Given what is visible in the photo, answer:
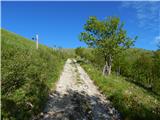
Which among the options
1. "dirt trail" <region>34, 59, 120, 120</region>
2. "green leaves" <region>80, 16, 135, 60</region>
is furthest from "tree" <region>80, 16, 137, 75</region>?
"dirt trail" <region>34, 59, 120, 120</region>

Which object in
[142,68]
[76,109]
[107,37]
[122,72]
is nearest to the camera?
[76,109]

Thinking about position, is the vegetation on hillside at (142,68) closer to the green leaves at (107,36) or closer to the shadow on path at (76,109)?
the green leaves at (107,36)

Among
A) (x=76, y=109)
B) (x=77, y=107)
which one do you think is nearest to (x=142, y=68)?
(x=77, y=107)

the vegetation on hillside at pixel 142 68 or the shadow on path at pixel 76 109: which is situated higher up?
the vegetation on hillside at pixel 142 68

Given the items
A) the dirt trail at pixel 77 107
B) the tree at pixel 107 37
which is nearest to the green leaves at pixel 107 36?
the tree at pixel 107 37

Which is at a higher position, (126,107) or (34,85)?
(34,85)

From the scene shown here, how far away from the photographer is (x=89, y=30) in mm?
42094

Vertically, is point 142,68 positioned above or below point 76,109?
above

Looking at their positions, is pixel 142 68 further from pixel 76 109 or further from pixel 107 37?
pixel 76 109

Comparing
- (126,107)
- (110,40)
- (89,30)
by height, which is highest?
(89,30)

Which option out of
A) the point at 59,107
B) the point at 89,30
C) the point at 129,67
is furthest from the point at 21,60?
the point at 129,67

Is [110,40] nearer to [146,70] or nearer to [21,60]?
[21,60]

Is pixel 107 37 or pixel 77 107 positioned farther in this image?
pixel 107 37

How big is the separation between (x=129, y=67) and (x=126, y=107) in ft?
191
